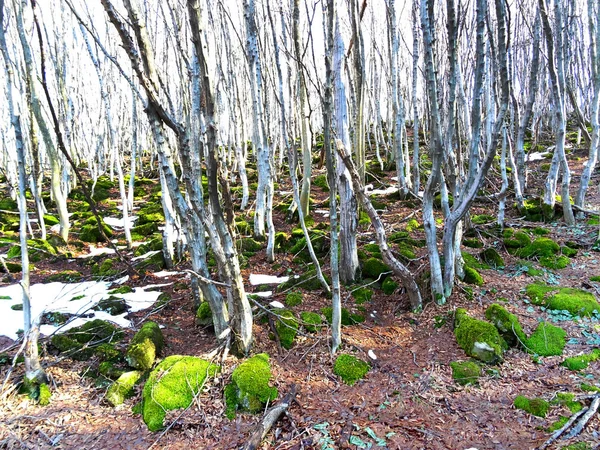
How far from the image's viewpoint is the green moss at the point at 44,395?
3.38 m

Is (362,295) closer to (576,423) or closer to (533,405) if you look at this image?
(533,405)

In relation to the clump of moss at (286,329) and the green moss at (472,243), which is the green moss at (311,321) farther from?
the green moss at (472,243)

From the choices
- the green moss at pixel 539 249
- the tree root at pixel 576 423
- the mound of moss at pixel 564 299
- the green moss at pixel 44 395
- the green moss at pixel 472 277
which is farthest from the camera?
the green moss at pixel 539 249

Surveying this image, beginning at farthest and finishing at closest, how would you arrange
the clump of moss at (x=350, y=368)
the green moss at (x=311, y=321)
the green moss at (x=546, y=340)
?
the green moss at (x=311, y=321), the green moss at (x=546, y=340), the clump of moss at (x=350, y=368)

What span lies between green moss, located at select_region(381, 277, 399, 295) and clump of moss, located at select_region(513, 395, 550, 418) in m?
2.32

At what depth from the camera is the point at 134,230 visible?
10.6 m

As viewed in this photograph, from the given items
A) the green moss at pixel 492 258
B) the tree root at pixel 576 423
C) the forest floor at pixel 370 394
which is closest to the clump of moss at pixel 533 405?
the forest floor at pixel 370 394

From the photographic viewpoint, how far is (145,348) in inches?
157

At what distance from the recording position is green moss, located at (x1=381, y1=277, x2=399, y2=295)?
17.6ft

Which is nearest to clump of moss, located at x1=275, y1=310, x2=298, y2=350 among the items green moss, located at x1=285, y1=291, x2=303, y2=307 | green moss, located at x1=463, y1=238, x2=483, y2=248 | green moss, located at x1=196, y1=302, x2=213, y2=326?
green moss, located at x1=285, y1=291, x2=303, y2=307

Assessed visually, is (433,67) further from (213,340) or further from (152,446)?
(152,446)

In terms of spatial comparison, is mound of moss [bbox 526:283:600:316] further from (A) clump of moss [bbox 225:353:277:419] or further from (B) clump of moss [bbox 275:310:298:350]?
(A) clump of moss [bbox 225:353:277:419]

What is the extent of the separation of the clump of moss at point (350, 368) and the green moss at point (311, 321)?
0.62 metres

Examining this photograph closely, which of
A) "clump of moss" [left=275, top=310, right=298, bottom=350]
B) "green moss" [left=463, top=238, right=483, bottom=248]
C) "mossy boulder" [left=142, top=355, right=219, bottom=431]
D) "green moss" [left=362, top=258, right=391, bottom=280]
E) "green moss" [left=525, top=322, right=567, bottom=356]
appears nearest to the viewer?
"mossy boulder" [left=142, top=355, right=219, bottom=431]
